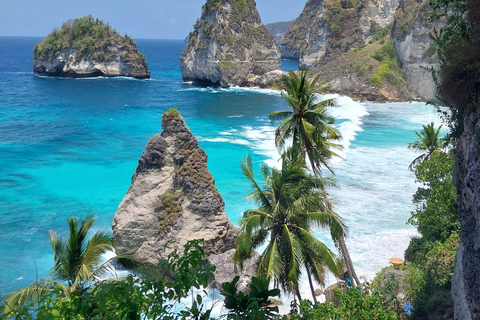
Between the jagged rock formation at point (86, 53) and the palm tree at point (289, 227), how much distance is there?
9030 centimetres

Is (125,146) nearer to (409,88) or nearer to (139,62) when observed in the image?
(409,88)

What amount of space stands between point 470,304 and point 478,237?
2069 mm

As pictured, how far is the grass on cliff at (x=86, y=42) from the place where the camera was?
9288 centimetres

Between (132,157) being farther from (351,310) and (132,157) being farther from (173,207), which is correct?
(351,310)

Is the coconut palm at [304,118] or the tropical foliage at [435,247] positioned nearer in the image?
the tropical foliage at [435,247]

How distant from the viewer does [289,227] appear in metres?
11.9

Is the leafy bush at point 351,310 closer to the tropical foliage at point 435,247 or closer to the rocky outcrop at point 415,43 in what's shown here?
the tropical foliage at point 435,247

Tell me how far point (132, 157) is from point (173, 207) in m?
21.0

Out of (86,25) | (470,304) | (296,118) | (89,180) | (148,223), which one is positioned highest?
(86,25)

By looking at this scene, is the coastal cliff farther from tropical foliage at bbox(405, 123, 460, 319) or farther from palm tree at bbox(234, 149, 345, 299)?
palm tree at bbox(234, 149, 345, 299)

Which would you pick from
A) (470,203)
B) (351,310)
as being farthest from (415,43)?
(470,203)

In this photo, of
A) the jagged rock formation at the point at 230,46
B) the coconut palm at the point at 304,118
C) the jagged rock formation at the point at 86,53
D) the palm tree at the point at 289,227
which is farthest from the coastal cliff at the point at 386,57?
the jagged rock formation at the point at 86,53

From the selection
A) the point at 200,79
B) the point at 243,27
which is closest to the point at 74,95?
the point at 200,79

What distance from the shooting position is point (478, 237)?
7609mm
